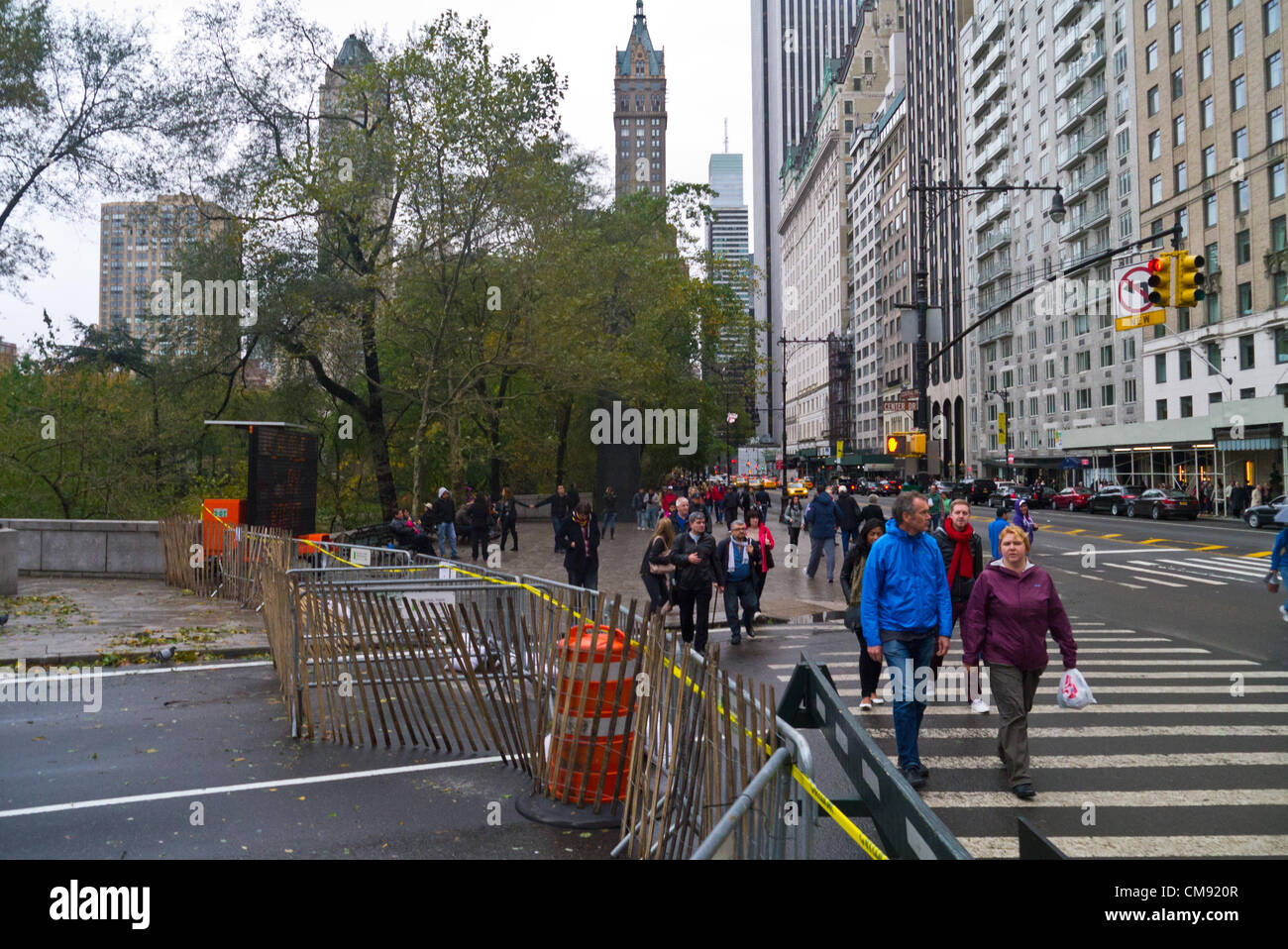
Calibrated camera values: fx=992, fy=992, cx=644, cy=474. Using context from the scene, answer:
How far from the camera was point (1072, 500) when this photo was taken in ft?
177

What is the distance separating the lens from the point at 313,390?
30.1m

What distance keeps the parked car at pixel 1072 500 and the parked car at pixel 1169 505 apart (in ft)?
25.8

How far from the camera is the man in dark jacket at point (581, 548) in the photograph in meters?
14.6

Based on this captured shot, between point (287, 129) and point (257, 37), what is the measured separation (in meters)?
2.41

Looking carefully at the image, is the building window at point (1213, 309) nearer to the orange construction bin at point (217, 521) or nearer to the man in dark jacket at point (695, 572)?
→ the man in dark jacket at point (695, 572)

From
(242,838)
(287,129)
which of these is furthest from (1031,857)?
(287,129)

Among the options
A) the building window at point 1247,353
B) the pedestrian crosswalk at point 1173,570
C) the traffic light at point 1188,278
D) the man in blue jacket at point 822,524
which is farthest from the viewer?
the building window at point 1247,353

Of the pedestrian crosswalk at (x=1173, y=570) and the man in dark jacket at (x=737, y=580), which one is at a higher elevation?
the man in dark jacket at (x=737, y=580)

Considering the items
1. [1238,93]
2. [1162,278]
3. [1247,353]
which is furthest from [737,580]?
[1238,93]

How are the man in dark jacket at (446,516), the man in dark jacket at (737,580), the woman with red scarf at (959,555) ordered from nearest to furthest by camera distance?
the woman with red scarf at (959,555), the man in dark jacket at (737,580), the man in dark jacket at (446,516)

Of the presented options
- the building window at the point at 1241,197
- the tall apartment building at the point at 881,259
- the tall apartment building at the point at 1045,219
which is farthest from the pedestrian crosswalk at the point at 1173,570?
the tall apartment building at the point at 881,259

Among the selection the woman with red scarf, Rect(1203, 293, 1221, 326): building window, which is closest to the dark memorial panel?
the woman with red scarf

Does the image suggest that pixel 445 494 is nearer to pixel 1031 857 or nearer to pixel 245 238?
pixel 245 238

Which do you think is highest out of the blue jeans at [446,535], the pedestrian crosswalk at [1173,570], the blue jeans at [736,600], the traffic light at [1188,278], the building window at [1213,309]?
the building window at [1213,309]
